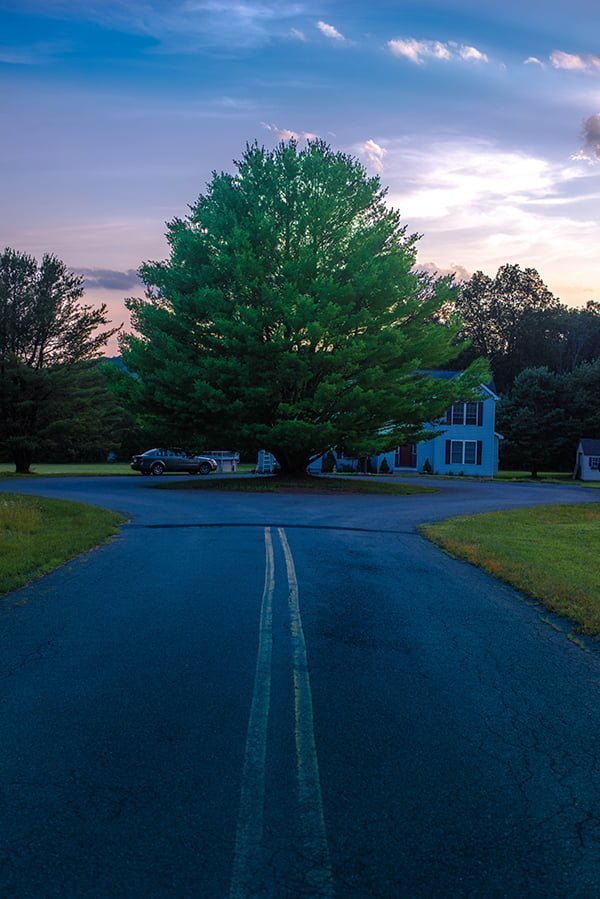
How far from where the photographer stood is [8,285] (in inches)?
1854

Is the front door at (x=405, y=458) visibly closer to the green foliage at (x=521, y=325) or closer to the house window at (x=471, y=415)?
the house window at (x=471, y=415)

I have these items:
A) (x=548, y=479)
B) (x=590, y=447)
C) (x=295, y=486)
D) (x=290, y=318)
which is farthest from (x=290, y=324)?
(x=590, y=447)

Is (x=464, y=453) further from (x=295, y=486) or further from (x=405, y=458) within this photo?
(x=295, y=486)

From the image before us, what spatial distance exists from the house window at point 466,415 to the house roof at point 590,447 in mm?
11223

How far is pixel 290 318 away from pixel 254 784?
2664cm

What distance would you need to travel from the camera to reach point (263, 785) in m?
4.21

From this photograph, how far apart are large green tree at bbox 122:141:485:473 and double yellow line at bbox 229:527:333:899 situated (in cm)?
2391

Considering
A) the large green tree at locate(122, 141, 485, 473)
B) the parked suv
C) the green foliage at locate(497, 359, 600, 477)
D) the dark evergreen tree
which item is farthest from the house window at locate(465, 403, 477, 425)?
the dark evergreen tree

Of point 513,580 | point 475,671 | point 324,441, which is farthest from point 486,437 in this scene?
point 475,671

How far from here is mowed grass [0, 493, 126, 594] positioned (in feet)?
37.6

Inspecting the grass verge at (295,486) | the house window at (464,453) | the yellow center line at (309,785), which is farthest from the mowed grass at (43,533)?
the house window at (464,453)

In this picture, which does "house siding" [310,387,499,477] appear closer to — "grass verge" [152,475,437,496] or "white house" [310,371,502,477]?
"white house" [310,371,502,477]

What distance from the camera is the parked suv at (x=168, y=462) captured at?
47000 millimetres

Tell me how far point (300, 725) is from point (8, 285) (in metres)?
47.0
